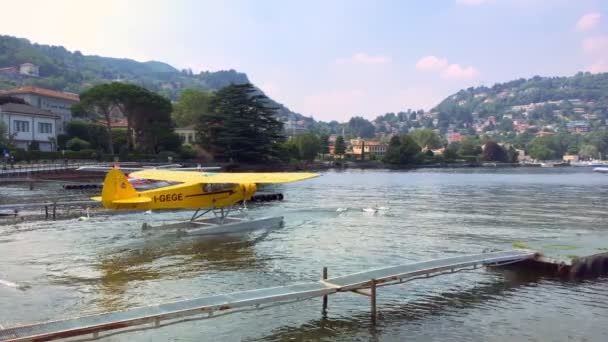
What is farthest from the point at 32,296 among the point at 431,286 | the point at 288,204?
the point at 288,204

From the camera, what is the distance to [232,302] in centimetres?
989

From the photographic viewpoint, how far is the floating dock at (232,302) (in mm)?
8352

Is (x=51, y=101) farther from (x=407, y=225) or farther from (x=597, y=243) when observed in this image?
(x=597, y=243)

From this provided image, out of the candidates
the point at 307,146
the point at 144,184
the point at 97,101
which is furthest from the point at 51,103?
the point at 144,184

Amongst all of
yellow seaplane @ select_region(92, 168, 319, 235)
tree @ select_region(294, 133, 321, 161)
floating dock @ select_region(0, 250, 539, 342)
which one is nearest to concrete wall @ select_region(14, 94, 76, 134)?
tree @ select_region(294, 133, 321, 161)

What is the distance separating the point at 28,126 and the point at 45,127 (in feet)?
11.9

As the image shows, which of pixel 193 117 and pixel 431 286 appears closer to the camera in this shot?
pixel 431 286

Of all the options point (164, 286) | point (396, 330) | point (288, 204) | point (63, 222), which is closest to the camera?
point (396, 330)

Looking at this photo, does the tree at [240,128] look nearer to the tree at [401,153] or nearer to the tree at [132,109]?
the tree at [132,109]

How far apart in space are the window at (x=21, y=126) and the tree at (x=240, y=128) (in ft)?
88.8

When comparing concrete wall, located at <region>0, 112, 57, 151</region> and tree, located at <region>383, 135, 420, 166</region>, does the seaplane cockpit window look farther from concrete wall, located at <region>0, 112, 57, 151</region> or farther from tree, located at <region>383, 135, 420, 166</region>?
tree, located at <region>383, 135, 420, 166</region>

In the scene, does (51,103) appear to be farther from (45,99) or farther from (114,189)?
(114,189)

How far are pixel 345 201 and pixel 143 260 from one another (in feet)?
79.0

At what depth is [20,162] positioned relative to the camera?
63844mm
